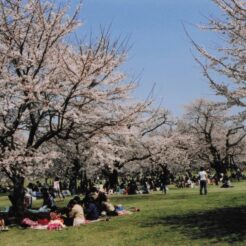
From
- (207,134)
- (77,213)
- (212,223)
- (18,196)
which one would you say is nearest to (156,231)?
(212,223)

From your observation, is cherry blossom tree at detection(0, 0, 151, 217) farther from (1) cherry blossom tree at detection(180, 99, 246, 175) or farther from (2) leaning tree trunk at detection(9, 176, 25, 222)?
(1) cherry blossom tree at detection(180, 99, 246, 175)

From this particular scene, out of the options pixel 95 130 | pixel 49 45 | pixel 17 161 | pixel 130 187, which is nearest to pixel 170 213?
pixel 95 130

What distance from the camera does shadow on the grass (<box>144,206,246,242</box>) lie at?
13461mm

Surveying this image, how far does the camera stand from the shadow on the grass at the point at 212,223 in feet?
44.2

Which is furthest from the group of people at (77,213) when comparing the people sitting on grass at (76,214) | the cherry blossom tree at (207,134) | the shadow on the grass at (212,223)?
the cherry blossom tree at (207,134)

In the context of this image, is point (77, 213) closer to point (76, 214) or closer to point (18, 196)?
point (76, 214)

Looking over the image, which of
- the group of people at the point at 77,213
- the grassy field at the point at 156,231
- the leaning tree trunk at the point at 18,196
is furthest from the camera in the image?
the leaning tree trunk at the point at 18,196

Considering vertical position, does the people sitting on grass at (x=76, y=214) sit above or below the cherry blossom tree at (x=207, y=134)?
below

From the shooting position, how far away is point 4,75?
1894 centimetres

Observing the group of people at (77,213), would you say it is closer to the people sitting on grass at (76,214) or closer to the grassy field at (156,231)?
the people sitting on grass at (76,214)

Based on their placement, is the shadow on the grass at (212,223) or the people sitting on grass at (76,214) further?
the people sitting on grass at (76,214)

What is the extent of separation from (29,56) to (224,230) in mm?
10340

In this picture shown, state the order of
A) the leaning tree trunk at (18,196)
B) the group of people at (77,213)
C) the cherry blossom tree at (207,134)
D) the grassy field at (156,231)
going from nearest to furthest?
the grassy field at (156,231) → the group of people at (77,213) → the leaning tree trunk at (18,196) → the cherry blossom tree at (207,134)

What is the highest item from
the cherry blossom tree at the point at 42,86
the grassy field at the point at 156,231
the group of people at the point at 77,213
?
the cherry blossom tree at the point at 42,86
